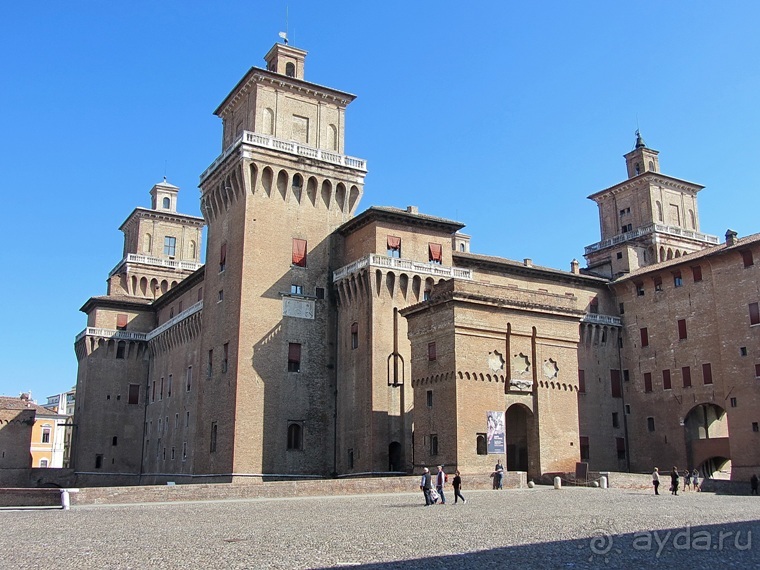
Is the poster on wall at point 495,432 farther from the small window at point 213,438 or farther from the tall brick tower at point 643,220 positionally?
the tall brick tower at point 643,220

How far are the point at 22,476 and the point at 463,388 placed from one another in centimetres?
4120

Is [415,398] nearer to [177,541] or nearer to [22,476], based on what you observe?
[177,541]

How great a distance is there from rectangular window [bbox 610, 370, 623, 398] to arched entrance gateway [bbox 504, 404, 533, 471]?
15.4 meters

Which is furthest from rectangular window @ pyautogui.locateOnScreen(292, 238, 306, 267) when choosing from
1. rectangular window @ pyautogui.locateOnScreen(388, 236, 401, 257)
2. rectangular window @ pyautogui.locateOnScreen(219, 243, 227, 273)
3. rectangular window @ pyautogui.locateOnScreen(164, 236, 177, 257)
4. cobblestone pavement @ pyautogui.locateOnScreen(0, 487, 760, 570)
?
rectangular window @ pyautogui.locateOnScreen(164, 236, 177, 257)

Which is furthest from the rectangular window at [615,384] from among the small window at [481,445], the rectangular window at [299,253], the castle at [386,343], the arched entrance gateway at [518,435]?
the rectangular window at [299,253]

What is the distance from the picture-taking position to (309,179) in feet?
156

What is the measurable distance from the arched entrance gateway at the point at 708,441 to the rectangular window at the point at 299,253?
26525mm

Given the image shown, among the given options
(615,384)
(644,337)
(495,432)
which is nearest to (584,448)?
(615,384)

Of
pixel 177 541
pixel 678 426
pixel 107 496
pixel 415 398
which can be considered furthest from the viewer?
pixel 678 426

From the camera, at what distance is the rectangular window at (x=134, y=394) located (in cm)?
6356

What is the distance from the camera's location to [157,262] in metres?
69.4

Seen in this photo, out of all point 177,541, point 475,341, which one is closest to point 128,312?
point 475,341

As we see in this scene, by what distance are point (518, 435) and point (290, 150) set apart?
20.9 m

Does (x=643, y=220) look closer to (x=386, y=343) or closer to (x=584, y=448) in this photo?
(x=584, y=448)
